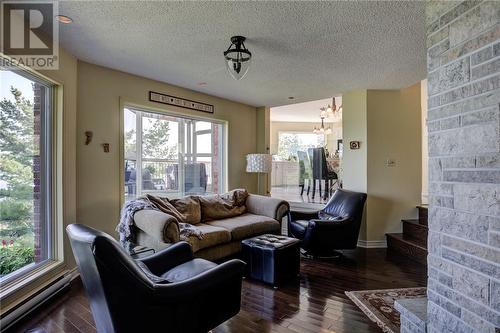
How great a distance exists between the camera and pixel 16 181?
2.53 metres

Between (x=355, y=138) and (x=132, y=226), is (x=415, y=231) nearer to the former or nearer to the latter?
(x=355, y=138)

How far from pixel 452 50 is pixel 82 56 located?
11.4 ft

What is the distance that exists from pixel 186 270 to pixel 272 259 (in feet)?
3.63

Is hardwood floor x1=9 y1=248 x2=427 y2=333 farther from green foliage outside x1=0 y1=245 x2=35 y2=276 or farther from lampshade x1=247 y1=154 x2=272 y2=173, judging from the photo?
lampshade x1=247 y1=154 x2=272 y2=173

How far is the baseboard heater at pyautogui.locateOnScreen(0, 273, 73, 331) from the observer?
220 cm

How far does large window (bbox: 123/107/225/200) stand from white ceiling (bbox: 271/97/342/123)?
238 centimetres

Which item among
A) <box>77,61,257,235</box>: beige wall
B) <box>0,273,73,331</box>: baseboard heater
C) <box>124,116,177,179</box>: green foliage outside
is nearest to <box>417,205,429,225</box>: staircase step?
<box>124,116,177,179</box>: green foliage outside

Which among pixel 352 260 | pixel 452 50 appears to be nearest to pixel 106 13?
pixel 452 50

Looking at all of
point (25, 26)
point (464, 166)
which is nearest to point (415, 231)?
point (464, 166)

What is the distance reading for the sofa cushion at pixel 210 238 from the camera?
324cm

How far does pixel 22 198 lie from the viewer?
2615 millimetres

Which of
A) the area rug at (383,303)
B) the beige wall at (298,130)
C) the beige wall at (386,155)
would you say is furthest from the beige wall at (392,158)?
the beige wall at (298,130)

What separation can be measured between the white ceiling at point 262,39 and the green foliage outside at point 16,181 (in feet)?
2.77

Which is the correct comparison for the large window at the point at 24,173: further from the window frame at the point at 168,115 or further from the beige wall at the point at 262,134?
the beige wall at the point at 262,134
